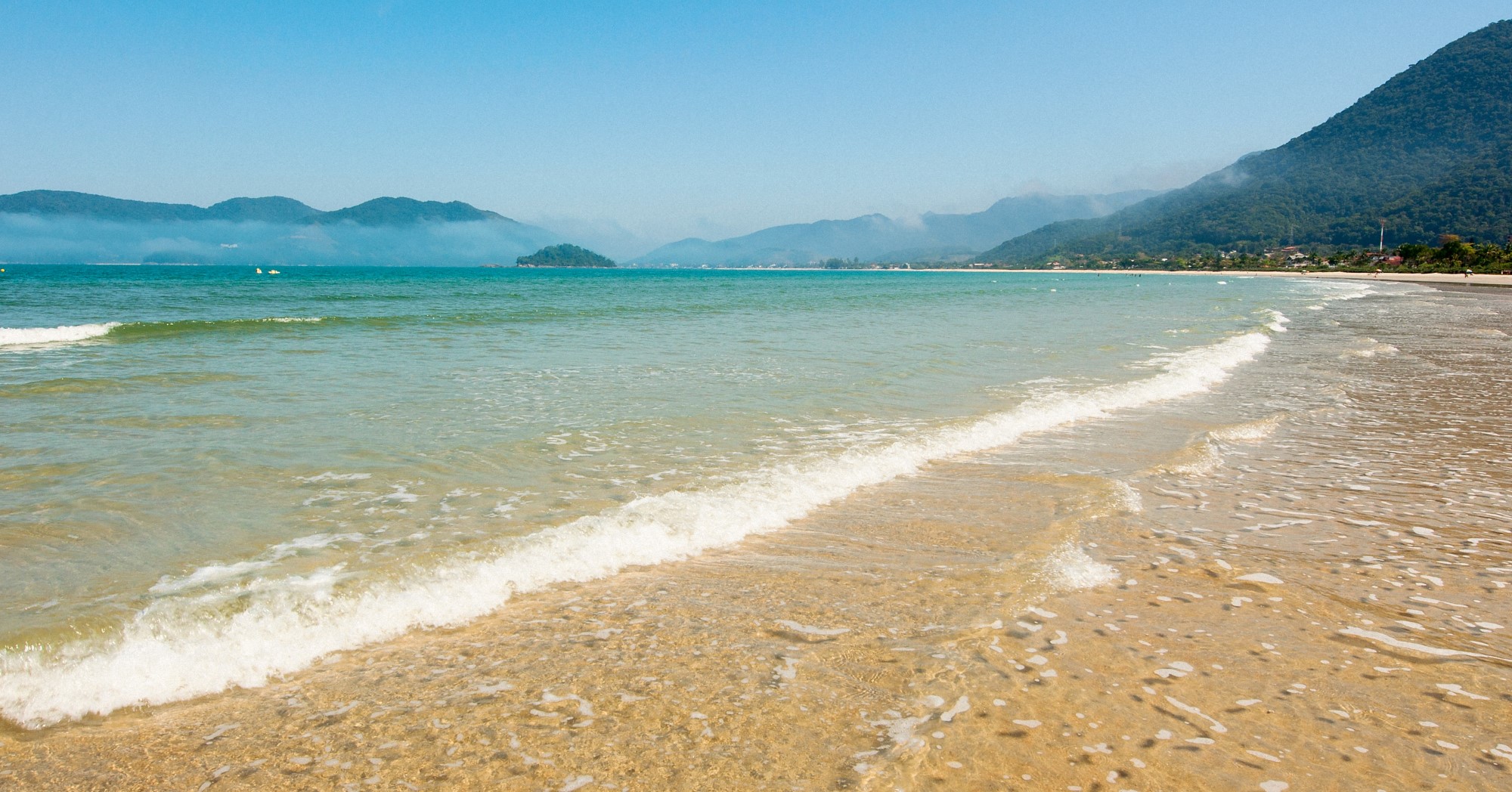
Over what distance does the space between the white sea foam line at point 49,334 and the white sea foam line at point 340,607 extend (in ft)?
78.8

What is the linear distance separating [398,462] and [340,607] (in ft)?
12.7

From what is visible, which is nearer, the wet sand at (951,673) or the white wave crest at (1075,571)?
the wet sand at (951,673)

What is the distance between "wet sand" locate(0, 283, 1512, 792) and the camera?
128 inches

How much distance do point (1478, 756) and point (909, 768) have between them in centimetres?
249

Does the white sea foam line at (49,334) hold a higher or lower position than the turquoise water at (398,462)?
higher

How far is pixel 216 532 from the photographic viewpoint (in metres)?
6.23

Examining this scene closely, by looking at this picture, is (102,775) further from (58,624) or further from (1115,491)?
(1115,491)

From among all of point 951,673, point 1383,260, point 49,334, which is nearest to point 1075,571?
point 951,673

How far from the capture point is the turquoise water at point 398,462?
470 cm

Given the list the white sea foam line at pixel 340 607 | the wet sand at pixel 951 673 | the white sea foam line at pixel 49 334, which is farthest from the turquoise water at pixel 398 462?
the wet sand at pixel 951 673

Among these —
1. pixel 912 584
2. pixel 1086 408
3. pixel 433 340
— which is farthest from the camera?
pixel 433 340

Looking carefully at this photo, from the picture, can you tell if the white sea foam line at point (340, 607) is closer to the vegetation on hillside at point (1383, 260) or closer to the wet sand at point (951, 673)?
the wet sand at point (951, 673)

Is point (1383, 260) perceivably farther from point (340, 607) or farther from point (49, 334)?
point (49, 334)

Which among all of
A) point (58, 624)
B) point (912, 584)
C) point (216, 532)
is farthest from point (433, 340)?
point (912, 584)
